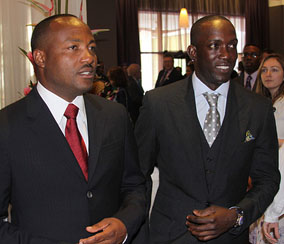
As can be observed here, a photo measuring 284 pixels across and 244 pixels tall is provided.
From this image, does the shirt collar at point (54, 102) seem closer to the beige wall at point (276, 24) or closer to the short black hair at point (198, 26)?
the short black hair at point (198, 26)

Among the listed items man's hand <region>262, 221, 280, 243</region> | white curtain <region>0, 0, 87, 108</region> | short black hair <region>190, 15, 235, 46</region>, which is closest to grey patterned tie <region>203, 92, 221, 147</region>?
short black hair <region>190, 15, 235, 46</region>

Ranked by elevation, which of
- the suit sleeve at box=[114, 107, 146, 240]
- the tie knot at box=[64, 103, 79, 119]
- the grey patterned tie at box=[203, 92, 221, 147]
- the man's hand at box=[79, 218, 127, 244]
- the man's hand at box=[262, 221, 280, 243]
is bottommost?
the man's hand at box=[262, 221, 280, 243]

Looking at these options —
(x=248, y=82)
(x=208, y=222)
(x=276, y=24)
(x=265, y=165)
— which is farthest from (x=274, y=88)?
(x=276, y=24)

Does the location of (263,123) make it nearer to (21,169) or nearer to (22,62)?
(21,169)

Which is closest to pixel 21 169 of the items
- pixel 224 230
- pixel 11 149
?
pixel 11 149

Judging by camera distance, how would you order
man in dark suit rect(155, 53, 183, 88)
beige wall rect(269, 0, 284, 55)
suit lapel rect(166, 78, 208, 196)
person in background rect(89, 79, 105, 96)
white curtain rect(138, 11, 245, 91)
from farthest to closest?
beige wall rect(269, 0, 284, 55) → white curtain rect(138, 11, 245, 91) → man in dark suit rect(155, 53, 183, 88) → person in background rect(89, 79, 105, 96) → suit lapel rect(166, 78, 208, 196)

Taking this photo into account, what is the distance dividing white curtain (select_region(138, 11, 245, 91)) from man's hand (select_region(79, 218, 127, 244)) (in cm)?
1095

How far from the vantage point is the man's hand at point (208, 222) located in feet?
5.59

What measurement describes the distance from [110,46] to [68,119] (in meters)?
7.26

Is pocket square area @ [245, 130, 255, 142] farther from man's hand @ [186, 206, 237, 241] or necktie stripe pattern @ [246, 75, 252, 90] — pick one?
necktie stripe pattern @ [246, 75, 252, 90]

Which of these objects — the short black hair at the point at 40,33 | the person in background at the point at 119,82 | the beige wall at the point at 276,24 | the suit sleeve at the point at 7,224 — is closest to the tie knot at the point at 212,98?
the short black hair at the point at 40,33

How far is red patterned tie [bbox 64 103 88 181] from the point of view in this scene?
1568 millimetres

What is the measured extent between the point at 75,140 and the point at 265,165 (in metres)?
0.95

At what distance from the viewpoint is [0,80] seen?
11.3 ft
